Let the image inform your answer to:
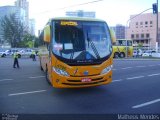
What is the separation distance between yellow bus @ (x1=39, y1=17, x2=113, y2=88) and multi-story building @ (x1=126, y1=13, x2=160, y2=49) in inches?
4793

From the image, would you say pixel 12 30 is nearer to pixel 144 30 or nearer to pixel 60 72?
pixel 144 30

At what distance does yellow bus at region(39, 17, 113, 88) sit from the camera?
1122cm

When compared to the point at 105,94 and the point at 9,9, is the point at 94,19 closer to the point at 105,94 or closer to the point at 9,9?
the point at 105,94

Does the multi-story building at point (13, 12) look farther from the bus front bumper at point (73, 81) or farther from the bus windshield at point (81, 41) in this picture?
the bus front bumper at point (73, 81)

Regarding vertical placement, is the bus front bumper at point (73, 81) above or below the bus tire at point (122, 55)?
above

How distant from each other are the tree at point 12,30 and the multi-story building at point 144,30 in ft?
171

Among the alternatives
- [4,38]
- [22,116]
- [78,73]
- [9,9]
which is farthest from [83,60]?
[4,38]

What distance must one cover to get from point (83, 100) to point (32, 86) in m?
4.06

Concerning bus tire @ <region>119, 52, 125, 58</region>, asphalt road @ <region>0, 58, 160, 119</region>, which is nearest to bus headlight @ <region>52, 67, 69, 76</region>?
asphalt road @ <region>0, 58, 160, 119</region>

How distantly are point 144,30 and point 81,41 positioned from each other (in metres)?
126

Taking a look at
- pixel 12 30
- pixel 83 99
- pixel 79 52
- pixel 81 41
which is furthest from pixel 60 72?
pixel 12 30

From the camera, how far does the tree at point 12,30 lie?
99.8 m

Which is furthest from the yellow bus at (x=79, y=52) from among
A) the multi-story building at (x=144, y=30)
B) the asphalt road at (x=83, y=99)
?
the multi-story building at (x=144, y=30)

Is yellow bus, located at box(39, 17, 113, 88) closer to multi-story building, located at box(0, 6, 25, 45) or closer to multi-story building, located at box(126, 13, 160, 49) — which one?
multi-story building, located at box(0, 6, 25, 45)
